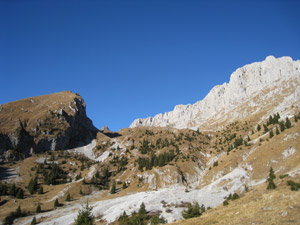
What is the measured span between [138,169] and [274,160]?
328 ft

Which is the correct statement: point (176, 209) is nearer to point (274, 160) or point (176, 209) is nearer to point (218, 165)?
point (274, 160)

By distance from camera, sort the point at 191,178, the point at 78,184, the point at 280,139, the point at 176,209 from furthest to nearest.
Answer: the point at 78,184 < the point at 191,178 < the point at 280,139 < the point at 176,209

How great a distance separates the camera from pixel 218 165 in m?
127

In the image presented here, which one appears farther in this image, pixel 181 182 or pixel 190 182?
pixel 190 182

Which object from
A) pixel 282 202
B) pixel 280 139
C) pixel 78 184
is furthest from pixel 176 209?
pixel 78 184

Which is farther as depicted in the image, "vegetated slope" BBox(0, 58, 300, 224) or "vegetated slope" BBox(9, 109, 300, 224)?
"vegetated slope" BBox(9, 109, 300, 224)

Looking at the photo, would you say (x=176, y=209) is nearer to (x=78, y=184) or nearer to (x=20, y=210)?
(x=20, y=210)

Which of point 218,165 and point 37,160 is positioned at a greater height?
point 37,160

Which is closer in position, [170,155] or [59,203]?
[59,203]

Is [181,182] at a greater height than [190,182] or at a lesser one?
greater

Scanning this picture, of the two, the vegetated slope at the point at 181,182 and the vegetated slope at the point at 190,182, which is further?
the vegetated slope at the point at 190,182

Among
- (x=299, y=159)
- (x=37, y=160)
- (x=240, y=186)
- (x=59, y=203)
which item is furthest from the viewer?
(x=37, y=160)

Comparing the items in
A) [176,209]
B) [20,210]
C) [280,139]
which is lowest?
[176,209]

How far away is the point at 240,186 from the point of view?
82062 millimetres
